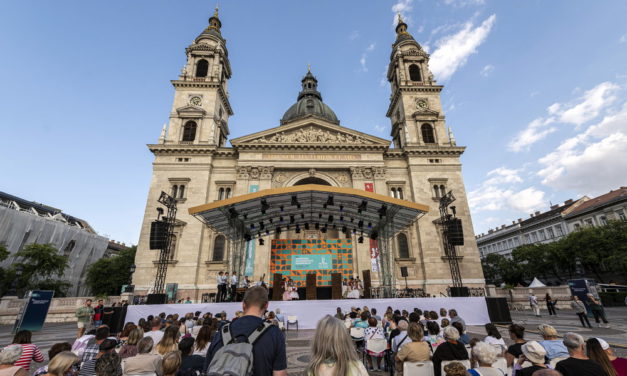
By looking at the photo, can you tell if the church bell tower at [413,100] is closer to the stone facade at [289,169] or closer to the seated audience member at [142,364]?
the stone facade at [289,169]

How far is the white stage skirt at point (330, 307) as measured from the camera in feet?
43.5

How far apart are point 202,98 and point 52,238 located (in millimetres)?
29085

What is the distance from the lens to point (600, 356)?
326cm

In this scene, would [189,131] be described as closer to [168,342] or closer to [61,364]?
[168,342]

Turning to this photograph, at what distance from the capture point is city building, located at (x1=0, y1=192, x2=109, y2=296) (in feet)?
111

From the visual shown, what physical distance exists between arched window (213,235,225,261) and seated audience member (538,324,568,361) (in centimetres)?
2426

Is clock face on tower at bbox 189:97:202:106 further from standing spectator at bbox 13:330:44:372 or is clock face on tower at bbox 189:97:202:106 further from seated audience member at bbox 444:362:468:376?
seated audience member at bbox 444:362:468:376

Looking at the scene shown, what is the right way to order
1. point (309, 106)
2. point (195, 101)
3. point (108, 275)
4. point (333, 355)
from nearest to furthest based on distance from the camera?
point (333, 355), point (195, 101), point (108, 275), point (309, 106)

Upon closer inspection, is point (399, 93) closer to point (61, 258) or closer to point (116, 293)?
point (61, 258)

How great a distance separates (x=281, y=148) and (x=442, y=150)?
55.1 ft

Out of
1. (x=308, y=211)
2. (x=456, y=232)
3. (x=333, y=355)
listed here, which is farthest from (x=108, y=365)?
(x=456, y=232)

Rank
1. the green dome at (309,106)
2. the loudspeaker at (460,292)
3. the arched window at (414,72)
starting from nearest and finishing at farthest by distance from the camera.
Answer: the loudspeaker at (460,292), the arched window at (414,72), the green dome at (309,106)

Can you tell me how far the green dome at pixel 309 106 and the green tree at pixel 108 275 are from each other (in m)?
33.6

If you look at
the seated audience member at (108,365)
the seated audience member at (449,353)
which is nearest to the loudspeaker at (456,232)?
the seated audience member at (449,353)
